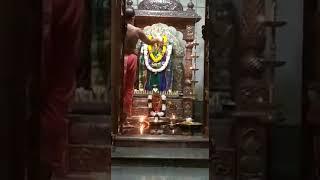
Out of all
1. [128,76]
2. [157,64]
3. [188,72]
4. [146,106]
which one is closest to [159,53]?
[157,64]

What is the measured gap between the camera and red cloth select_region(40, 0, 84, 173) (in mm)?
1981

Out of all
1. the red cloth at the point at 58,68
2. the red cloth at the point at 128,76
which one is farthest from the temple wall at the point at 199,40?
the red cloth at the point at 58,68

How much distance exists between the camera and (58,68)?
2.05 meters

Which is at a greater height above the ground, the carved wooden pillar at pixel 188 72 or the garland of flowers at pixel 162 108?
the carved wooden pillar at pixel 188 72

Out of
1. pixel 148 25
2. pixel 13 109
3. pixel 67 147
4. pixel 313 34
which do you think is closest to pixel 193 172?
pixel 67 147

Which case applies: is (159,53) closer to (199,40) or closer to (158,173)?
(199,40)

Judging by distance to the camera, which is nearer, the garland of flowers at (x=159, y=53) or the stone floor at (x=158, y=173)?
the stone floor at (x=158, y=173)

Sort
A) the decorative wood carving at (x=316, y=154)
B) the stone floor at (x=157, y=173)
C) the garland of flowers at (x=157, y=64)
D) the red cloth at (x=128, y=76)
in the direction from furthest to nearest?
the garland of flowers at (x=157, y=64)
the red cloth at (x=128, y=76)
the stone floor at (x=157, y=173)
the decorative wood carving at (x=316, y=154)

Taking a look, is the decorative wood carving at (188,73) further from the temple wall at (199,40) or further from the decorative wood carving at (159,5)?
the decorative wood carving at (159,5)

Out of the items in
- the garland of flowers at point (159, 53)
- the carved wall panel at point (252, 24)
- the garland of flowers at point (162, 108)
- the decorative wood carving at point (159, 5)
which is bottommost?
the garland of flowers at point (162, 108)

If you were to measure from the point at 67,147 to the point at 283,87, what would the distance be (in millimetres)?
822

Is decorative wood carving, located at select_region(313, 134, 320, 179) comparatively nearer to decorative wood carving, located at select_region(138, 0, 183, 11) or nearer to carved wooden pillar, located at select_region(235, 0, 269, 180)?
carved wooden pillar, located at select_region(235, 0, 269, 180)

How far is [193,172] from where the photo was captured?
349 centimetres

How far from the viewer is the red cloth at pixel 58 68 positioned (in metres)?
1.98
